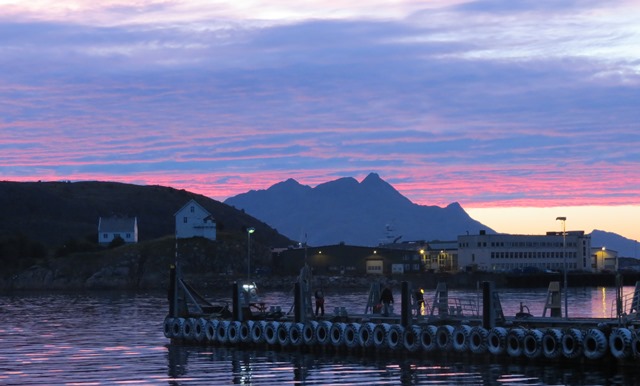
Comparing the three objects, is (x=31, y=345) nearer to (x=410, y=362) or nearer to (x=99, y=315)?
(x=410, y=362)

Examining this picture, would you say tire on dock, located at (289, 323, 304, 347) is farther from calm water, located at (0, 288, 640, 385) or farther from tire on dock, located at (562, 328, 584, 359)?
tire on dock, located at (562, 328, 584, 359)

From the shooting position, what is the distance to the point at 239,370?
55625 millimetres

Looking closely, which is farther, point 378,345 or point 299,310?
point 299,310

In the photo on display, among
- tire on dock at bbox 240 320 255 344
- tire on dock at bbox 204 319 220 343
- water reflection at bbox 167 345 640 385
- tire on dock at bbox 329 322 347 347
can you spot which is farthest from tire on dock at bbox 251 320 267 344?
tire on dock at bbox 329 322 347 347

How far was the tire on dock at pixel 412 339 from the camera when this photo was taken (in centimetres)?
5828

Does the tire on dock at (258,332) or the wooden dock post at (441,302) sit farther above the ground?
the wooden dock post at (441,302)

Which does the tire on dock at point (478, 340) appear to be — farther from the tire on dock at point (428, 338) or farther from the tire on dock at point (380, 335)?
the tire on dock at point (380, 335)

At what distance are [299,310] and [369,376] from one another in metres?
13.4

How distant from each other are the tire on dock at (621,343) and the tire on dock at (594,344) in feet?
1.20

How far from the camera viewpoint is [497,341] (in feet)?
180

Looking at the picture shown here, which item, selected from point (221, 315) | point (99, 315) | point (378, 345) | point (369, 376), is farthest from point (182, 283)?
point (99, 315)

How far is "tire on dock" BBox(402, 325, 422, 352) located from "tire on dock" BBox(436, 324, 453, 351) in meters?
1.17

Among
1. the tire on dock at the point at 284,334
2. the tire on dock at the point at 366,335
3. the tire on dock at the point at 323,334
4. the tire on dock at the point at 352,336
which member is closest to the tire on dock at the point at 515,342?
the tire on dock at the point at 366,335

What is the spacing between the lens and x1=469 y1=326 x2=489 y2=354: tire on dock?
181ft
